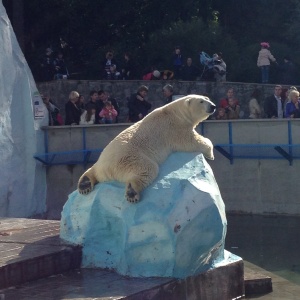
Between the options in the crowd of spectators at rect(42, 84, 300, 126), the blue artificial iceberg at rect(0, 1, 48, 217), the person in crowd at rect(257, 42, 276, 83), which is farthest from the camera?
the person in crowd at rect(257, 42, 276, 83)

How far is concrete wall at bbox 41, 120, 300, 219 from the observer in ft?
50.9

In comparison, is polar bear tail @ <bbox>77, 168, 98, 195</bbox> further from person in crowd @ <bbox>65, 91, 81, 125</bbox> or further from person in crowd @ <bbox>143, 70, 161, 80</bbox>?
person in crowd @ <bbox>143, 70, 161, 80</bbox>

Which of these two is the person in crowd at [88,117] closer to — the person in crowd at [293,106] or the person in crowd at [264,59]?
the person in crowd at [293,106]

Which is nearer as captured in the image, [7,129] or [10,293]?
[10,293]

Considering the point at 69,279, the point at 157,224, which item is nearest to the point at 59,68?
the point at 69,279

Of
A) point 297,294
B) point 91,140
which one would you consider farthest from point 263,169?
point 297,294

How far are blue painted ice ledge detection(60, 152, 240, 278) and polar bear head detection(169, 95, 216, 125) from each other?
45 cm

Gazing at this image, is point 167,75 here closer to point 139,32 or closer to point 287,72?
point 287,72

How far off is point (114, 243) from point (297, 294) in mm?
2485

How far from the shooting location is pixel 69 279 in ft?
28.3

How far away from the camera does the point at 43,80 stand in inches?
829

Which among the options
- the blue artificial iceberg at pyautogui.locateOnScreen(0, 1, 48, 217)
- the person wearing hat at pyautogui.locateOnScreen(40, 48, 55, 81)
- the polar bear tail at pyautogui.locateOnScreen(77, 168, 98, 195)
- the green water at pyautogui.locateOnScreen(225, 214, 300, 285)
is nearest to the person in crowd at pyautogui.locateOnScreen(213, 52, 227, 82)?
the person wearing hat at pyautogui.locateOnScreen(40, 48, 55, 81)

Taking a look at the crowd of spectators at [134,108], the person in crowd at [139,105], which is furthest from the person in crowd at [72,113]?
the person in crowd at [139,105]

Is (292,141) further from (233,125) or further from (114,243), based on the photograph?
(114,243)
